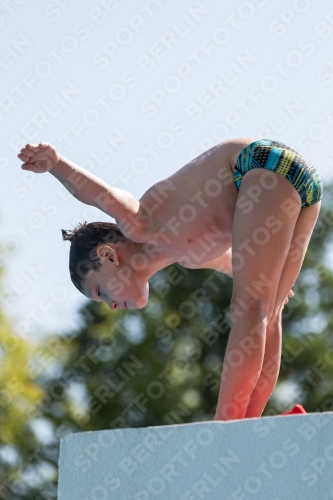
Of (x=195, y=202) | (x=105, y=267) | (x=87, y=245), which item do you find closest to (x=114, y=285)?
(x=105, y=267)

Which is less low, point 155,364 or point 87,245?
point 87,245

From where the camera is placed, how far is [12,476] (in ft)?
34.9

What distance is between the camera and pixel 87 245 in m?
3.18

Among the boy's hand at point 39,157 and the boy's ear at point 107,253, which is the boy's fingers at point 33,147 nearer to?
the boy's hand at point 39,157

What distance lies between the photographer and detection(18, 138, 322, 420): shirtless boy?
8.87ft

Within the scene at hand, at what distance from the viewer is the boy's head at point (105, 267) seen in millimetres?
3145

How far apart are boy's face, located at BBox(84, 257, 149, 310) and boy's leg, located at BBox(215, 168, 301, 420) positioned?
0.56m

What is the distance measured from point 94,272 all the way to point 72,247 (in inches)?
6.6

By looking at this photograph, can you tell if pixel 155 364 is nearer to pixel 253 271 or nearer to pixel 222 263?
pixel 222 263

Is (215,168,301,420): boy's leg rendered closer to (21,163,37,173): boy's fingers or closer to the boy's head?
the boy's head

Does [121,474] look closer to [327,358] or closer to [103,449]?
[103,449]

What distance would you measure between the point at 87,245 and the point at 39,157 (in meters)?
0.50

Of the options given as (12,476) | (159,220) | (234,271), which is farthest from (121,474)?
(12,476)

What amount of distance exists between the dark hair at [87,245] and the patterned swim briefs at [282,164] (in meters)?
0.60
